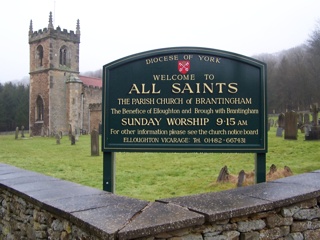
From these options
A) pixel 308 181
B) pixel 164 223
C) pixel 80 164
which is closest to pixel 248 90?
pixel 308 181

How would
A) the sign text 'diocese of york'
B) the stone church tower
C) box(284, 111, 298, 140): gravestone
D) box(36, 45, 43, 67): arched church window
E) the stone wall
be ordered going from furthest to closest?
box(36, 45, 43, 67): arched church window → the stone church tower → box(284, 111, 298, 140): gravestone → the sign text 'diocese of york' → the stone wall

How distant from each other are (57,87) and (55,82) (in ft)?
2.17

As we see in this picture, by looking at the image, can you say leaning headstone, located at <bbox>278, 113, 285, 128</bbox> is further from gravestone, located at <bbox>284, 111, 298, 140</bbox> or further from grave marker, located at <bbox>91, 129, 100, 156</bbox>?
grave marker, located at <bbox>91, 129, 100, 156</bbox>

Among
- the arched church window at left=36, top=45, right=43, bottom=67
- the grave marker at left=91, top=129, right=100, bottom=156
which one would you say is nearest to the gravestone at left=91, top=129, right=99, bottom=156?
the grave marker at left=91, top=129, right=100, bottom=156

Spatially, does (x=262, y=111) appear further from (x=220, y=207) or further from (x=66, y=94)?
(x=66, y=94)

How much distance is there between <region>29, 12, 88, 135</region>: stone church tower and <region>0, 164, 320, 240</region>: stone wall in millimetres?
36499

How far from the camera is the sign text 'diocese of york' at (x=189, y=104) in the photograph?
388 cm

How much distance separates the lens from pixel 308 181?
356 centimetres

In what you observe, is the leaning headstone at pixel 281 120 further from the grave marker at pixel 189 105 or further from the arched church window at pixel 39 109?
the arched church window at pixel 39 109

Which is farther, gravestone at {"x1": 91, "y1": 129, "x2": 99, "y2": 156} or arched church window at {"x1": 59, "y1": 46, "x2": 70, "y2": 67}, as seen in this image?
arched church window at {"x1": 59, "y1": 46, "x2": 70, "y2": 67}

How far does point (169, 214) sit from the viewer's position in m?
2.42

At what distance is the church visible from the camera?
39688 millimetres

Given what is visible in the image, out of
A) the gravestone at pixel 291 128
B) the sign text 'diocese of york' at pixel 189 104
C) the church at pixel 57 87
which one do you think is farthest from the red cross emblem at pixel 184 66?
the church at pixel 57 87

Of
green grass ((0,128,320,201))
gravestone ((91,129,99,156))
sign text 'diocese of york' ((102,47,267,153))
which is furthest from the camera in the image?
gravestone ((91,129,99,156))
